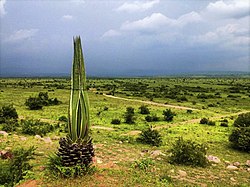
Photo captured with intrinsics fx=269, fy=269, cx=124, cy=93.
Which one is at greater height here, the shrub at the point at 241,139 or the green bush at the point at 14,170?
the green bush at the point at 14,170

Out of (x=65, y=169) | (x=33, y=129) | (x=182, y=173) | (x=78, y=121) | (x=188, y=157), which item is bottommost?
(x=182, y=173)

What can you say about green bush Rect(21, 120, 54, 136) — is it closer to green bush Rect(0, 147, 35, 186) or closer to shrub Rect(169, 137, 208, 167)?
green bush Rect(0, 147, 35, 186)

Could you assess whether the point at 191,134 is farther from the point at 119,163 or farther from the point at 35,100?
the point at 35,100

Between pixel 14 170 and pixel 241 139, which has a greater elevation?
pixel 14 170

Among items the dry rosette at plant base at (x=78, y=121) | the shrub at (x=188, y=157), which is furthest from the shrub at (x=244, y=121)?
the dry rosette at plant base at (x=78, y=121)

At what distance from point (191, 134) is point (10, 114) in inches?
621

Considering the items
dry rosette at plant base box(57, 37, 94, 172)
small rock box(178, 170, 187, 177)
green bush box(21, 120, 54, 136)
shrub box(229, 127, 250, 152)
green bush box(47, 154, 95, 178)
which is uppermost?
dry rosette at plant base box(57, 37, 94, 172)

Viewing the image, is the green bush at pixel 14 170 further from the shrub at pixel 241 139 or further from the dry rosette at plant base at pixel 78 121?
the shrub at pixel 241 139

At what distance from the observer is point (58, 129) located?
20.4 metres

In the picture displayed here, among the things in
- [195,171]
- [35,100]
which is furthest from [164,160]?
[35,100]

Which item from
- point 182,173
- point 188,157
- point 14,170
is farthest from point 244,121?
point 14,170

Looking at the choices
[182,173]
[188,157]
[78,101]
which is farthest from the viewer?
[188,157]

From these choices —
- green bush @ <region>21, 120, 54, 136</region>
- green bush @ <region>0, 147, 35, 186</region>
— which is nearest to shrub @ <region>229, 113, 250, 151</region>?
green bush @ <region>21, 120, 54, 136</region>

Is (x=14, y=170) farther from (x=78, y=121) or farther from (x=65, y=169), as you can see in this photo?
(x=78, y=121)
